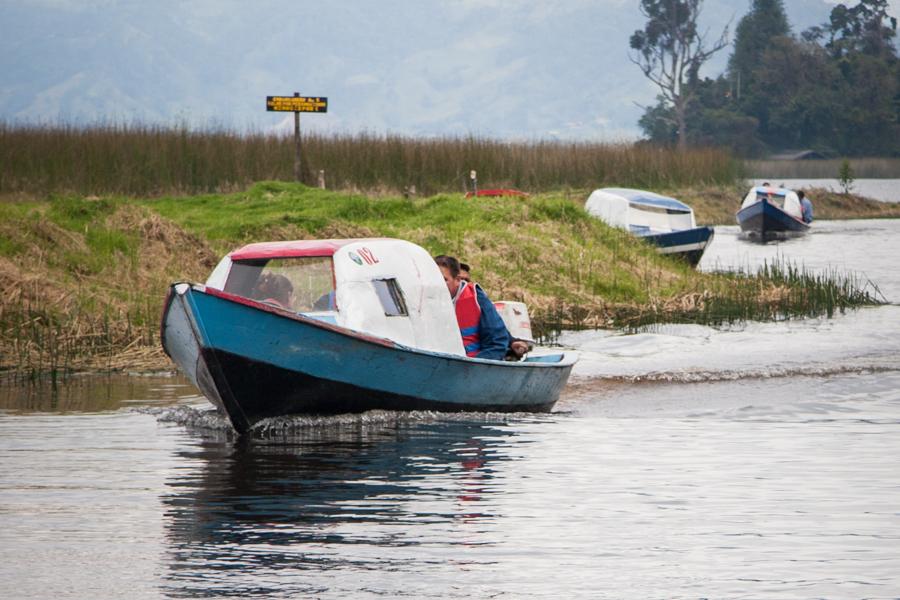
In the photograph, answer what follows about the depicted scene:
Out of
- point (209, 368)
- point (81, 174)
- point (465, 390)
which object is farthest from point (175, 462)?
point (81, 174)

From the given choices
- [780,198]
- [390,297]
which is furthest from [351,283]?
[780,198]

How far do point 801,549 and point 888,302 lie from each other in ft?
65.2

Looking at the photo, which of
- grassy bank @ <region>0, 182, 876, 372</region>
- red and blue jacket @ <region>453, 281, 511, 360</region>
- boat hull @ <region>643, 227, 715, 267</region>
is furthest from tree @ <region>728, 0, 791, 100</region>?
red and blue jacket @ <region>453, 281, 511, 360</region>

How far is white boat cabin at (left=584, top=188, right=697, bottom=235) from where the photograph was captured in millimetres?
37562

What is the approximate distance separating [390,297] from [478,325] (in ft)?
4.63

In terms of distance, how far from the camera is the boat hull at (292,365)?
530 inches

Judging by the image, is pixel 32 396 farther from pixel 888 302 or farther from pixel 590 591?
pixel 888 302

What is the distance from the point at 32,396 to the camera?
16906 mm

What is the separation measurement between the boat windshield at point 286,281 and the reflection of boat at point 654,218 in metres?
21.7

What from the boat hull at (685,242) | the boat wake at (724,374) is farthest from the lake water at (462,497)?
the boat hull at (685,242)

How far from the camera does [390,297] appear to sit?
589 inches

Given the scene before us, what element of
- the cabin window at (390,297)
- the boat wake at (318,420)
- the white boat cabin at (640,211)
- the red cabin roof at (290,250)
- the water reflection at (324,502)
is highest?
the white boat cabin at (640,211)

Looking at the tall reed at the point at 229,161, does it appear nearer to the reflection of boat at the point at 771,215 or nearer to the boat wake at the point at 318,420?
the reflection of boat at the point at 771,215

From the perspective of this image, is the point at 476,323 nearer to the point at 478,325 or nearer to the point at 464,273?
the point at 478,325
